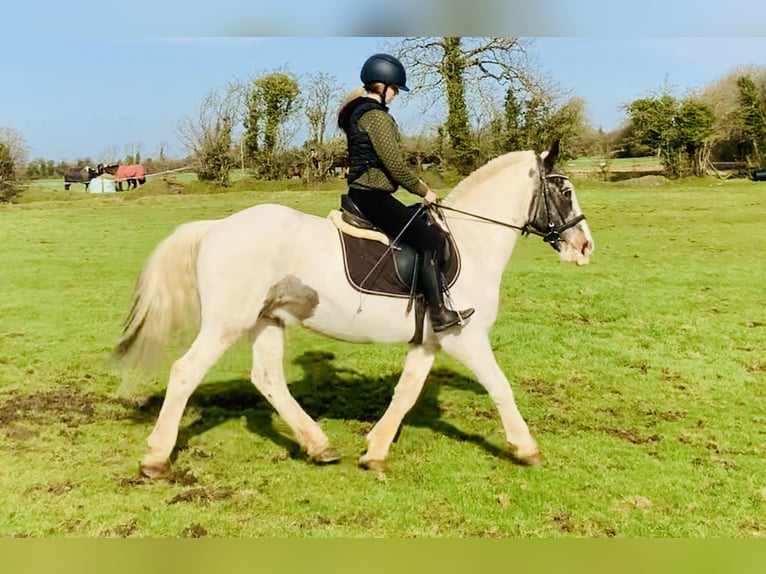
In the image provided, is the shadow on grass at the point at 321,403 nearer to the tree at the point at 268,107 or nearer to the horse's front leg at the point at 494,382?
the horse's front leg at the point at 494,382

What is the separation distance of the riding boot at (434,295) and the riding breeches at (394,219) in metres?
0.08

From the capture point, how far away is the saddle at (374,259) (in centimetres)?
373

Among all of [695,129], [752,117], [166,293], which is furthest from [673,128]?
[166,293]

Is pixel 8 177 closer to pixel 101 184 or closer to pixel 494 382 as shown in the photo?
pixel 101 184

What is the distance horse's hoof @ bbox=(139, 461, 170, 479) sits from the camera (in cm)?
364

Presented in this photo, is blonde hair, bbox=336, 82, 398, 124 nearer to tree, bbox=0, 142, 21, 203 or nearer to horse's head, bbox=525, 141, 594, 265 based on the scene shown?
horse's head, bbox=525, 141, 594, 265

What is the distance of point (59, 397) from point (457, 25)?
4104mm

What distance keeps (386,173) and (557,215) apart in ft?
3.79

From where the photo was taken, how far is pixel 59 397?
5.11 meters

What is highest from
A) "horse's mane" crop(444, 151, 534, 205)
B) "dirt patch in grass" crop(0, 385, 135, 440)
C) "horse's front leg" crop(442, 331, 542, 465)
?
"horse's mane" crop(444, 151, 534, 205)

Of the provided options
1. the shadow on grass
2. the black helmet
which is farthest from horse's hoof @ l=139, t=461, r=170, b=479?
the black helmet

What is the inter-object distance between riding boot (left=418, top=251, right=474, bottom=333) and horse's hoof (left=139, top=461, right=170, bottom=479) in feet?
5.65

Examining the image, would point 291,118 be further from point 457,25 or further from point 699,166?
point 699,166

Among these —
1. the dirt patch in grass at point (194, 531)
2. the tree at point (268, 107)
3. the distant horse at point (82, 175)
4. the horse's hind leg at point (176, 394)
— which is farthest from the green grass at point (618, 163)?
the dirt patch in grass at point (194, 531)
